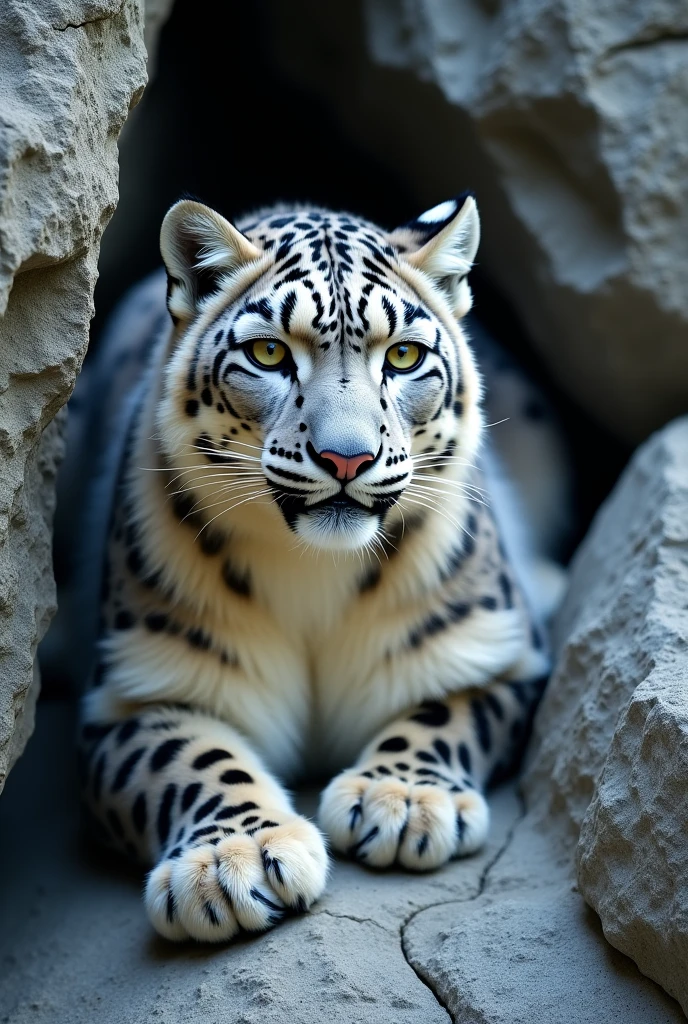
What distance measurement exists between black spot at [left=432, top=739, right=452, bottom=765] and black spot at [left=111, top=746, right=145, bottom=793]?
903 mm

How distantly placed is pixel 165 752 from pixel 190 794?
21 cm

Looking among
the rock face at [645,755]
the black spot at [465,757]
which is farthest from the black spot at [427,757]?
the rock face at [645,755]

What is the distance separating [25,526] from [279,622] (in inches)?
37.5

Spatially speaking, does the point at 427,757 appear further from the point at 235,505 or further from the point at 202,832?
the point at 235,505

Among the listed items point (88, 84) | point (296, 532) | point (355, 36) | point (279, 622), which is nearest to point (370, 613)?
point (279, 622)

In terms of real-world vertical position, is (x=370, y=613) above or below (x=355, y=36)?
below

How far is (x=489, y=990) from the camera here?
8.17ft

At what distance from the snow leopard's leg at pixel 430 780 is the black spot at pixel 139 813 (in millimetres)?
529

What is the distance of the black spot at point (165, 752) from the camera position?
131 inches

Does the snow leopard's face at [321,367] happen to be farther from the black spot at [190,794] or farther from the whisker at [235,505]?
the black spot at [190,794]

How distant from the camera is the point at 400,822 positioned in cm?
305

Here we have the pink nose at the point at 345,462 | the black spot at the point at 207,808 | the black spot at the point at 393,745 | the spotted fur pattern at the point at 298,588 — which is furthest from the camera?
the black spot at the point at 393,745

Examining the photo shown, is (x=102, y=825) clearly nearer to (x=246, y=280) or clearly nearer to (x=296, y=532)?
(x=296, y=532)

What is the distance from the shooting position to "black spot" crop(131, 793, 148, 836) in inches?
130
